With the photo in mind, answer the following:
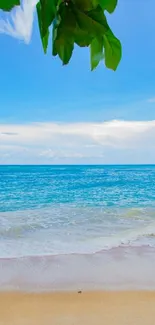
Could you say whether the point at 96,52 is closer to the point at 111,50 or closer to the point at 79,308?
the point at 111,50

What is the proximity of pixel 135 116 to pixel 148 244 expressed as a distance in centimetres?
1963

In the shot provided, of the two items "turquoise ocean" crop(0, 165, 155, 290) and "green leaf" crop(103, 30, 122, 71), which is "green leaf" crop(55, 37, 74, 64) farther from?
"turquoise ocean" crop(0, 165, 155, 290)

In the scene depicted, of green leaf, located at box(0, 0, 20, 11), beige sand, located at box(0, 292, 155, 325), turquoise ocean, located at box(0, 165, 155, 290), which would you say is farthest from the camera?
turquoise ocean, located at box(0, 165, 155, 290)

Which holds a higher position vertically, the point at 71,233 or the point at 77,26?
the point at 77,26

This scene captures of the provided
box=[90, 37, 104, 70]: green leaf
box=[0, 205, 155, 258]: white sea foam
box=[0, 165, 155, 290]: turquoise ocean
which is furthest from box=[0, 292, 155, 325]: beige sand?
box=[90, 37, 104, 70]: green leaf

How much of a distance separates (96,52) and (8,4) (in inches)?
4.4

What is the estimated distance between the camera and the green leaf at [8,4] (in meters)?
0.32

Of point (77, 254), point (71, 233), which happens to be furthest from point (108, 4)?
point (71, 233)

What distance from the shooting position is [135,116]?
938 inches

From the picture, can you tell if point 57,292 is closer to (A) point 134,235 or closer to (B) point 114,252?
(B) point 114,252

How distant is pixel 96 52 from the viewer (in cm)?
39

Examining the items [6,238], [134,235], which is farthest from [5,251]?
[134,235]

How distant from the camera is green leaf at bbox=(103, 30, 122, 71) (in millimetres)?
374

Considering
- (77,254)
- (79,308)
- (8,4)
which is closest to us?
(8,4)
